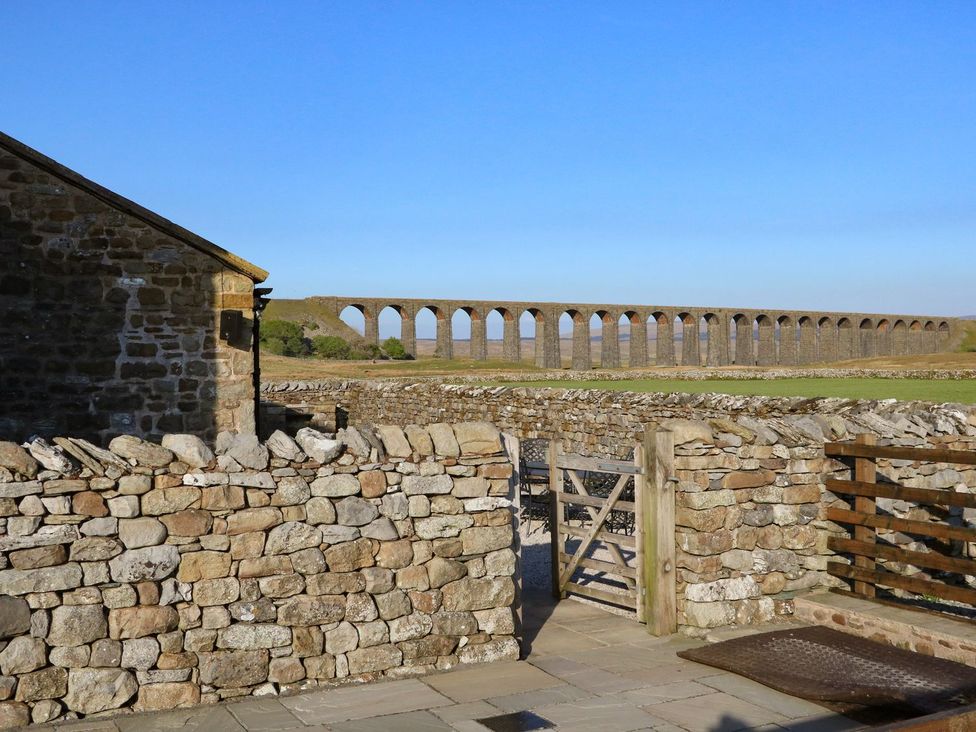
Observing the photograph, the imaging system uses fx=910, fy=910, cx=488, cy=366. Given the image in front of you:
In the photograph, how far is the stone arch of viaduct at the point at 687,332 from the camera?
6369cm

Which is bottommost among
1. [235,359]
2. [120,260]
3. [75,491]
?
[75,491]

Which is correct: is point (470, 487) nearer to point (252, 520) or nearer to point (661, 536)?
point (252, 520)

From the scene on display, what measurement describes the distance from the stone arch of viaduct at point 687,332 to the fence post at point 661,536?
179ft

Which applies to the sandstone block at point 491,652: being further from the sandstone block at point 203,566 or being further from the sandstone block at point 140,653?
the sandstone block at point 140,653

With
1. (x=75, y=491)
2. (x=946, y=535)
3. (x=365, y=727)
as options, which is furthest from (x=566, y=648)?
(x=75, y=491)

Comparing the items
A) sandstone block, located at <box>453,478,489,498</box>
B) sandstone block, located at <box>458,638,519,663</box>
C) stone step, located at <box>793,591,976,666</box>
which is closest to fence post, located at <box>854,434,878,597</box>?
stone step, located at <box>793,591,976,666</box>

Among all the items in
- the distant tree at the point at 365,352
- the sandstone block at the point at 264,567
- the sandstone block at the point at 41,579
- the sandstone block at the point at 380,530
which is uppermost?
the distant tree at the point at 365,352

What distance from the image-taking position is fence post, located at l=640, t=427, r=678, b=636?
7.04m

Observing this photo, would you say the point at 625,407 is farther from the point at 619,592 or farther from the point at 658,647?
the point at 658,647

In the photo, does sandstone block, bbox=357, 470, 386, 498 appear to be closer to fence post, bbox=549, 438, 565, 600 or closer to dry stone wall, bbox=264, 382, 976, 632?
dry stone wall, bbox=264, 382, 976, 632

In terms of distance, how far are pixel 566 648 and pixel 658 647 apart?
68 cm

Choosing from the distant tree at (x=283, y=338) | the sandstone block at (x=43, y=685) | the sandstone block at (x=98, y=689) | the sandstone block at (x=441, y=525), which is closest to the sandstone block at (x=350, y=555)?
the sandstone block at (x=441, y=525)

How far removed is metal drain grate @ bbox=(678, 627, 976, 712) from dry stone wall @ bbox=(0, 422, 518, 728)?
165 centimetres

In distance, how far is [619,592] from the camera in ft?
25.5
